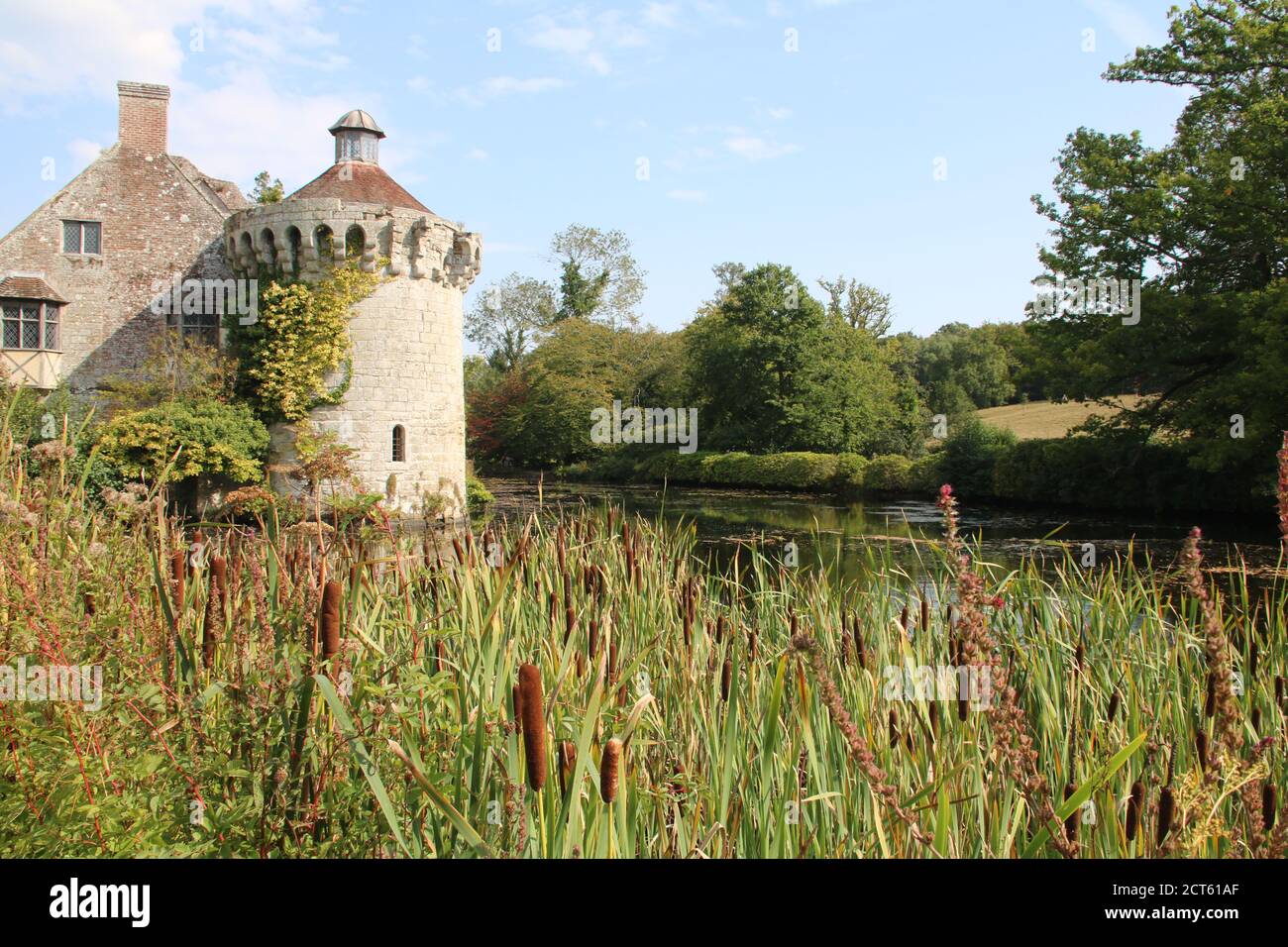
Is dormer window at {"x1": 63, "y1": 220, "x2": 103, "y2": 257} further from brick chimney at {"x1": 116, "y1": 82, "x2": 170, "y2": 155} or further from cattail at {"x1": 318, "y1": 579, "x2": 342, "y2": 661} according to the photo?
cattail at {"x1": 318, "y1": 579, "x2": 342, "y2": 661}

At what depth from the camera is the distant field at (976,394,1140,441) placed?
32.6m

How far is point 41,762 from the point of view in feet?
6.59

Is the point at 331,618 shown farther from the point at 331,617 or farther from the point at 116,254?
the point at 116,254

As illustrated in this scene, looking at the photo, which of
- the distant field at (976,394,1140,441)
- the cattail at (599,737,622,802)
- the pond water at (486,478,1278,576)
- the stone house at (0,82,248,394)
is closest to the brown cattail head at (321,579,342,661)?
the cattail at (599,737,622,802)

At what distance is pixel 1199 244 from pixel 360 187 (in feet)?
64.4

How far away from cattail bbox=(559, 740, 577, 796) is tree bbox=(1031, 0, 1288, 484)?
61.6ft

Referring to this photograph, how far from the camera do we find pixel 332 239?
19.2 m

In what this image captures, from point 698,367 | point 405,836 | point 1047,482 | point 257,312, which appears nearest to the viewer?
point 405,836

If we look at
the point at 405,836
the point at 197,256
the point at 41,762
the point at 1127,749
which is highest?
the point at 197,256

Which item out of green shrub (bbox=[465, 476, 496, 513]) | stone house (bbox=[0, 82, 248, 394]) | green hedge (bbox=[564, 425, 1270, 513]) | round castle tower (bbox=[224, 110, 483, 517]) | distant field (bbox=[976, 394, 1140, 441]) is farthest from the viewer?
distant field (bbox=[976, 394, 1140, 441])

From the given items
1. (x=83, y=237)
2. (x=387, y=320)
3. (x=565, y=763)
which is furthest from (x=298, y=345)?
(x=565, y=763)
